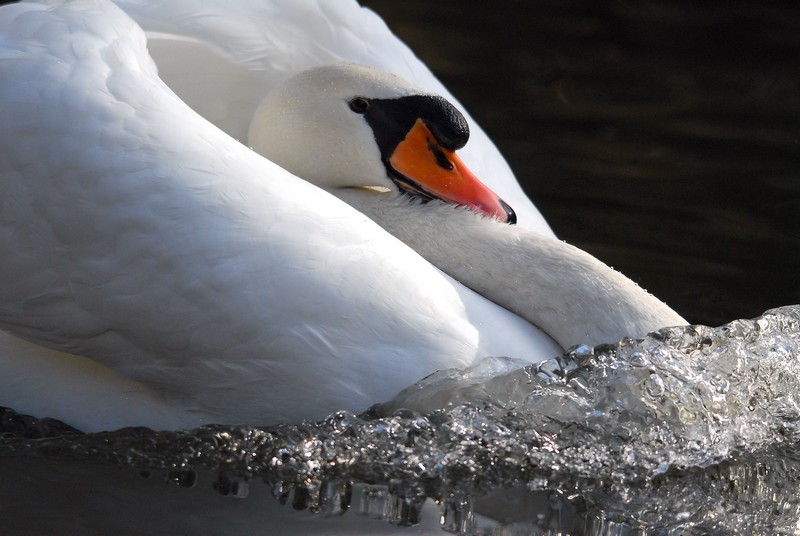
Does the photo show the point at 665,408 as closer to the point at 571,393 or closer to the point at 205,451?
the point at 571,393

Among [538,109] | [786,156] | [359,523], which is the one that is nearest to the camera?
[359,523]

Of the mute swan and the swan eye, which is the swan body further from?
the swan eye

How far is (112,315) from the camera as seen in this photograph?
11.4 feet

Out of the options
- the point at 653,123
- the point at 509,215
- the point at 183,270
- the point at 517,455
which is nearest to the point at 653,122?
the point at 653,123

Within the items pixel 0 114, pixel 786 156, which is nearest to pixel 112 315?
pixel 0 114

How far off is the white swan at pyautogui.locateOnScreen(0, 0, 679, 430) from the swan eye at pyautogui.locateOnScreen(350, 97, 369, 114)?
0.59 meters

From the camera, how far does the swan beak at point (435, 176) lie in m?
4.12

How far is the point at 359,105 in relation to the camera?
4.15m

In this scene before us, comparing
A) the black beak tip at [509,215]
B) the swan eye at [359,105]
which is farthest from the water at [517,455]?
the swan eye at [359,105]

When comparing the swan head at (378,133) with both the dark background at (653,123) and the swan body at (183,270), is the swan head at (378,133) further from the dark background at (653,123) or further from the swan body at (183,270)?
the dark background at (653,123)

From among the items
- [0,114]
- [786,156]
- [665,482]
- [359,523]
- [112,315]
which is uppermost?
[786,156]

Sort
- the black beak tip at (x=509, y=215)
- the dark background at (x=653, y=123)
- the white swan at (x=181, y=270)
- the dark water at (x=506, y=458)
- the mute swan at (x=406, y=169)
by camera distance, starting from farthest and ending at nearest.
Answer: the dark background at (x=653, y=123), the black beak tip at (x=509, y=215), the mute swan at (x=406, y=169), the white swan at (x=181, y=270), the dark water at (x=506, y=458)

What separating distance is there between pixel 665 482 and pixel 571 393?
339 millimetres

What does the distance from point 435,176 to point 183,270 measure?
1034mm
